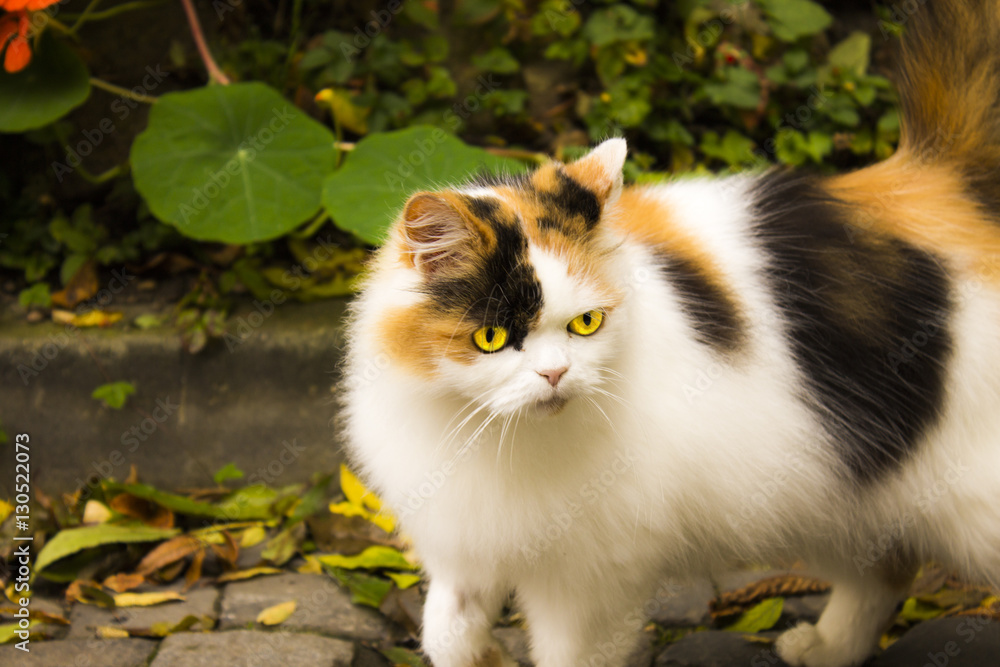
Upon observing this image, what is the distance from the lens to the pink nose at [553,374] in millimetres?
1589

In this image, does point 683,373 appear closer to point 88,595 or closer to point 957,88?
point 957,88

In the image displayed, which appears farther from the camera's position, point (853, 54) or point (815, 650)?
point (853, 54)

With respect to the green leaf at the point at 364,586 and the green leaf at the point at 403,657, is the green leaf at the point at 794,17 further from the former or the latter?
the green leaf at the point at 403,657

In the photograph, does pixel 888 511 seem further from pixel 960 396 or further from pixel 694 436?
pixel 694 436

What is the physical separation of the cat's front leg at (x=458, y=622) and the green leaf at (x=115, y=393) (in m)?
1.92

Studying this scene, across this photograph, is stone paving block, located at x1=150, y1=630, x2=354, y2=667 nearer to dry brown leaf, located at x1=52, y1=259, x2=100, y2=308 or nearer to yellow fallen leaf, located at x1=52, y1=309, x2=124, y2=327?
yellow fallen leaf, located at x1=52, y1=309, x2=124, y2=327

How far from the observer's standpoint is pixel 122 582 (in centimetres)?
294

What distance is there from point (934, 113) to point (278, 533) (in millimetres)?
2797

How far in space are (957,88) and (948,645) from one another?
1.71 meters

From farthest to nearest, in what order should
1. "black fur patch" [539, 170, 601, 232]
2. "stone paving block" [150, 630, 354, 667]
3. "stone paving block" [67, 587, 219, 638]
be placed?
"stone paving block" [67, 587, 219, 638], "stone paving block" [150, 630, 354, 667], "black fur patch" [539, 170, 601, 232]

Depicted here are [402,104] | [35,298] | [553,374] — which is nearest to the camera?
[553,374]

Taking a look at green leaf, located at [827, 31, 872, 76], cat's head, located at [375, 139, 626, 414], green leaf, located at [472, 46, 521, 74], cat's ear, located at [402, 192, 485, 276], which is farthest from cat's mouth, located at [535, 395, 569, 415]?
green leaf, located at [827, 31, 872, 76]

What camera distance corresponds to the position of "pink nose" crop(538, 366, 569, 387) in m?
1.59

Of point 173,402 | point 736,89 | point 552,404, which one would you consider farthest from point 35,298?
point 736,89
